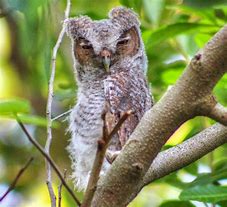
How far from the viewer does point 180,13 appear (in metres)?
3.50

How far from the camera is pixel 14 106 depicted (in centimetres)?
163

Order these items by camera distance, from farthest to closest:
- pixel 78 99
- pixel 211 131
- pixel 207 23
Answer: pixel 78 99, pixel 207 23, pixel 211 131

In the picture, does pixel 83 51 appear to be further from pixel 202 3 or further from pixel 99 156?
pixel 99 156

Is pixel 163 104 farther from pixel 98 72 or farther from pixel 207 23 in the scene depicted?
pixel 98 72

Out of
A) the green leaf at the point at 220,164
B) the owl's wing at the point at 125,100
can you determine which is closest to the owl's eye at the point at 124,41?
the owl's wing at the point at 125,100

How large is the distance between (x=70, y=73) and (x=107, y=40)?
446mm

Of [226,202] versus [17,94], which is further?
[17,94]

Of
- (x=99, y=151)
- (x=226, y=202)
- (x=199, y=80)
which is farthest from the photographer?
(x=226, y=202)

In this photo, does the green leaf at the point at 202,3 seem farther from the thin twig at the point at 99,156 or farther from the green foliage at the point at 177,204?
the green foliage at the point at 177,204

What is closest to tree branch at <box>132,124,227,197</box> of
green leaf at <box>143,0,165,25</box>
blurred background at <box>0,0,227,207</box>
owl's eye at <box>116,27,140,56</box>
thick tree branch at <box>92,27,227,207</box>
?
thick tree branch at <box>92,27,227,207</box>

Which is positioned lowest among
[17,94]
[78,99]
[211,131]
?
[17,94]

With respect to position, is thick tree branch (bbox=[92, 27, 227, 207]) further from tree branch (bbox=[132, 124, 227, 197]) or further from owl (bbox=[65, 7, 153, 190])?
owl (bbox=[65, 7, 153, 190])

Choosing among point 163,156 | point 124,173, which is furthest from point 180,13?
point 124,173

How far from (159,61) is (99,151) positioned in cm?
213
